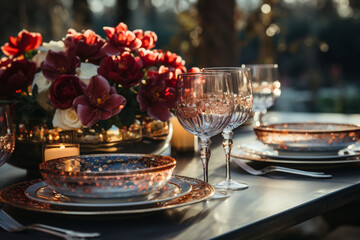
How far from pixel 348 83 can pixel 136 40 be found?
510cm

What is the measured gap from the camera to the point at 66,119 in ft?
3.93

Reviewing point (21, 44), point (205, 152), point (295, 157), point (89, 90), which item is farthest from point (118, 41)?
point (295, 157)

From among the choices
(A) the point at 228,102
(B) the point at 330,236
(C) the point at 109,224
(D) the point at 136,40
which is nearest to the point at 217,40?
(B) the point at 330,236

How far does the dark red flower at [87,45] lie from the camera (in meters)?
1.29

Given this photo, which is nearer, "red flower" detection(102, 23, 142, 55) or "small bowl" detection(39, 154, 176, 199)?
"small bowl" detection(39, 154, 176, 199)

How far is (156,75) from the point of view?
1.29 metres

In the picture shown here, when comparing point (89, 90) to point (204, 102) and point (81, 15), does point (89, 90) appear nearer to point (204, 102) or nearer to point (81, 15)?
point (204, 102)

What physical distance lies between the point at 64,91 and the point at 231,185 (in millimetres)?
432

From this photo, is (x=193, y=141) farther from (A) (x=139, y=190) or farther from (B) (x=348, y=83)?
(B) (x=348, y=83)

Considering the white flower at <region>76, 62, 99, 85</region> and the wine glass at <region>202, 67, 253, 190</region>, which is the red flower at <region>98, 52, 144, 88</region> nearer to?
the white flower at <region>76, 62, 99, 85</region>

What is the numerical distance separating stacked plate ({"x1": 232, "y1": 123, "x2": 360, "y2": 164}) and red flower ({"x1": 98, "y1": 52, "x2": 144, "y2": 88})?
349 millimetres

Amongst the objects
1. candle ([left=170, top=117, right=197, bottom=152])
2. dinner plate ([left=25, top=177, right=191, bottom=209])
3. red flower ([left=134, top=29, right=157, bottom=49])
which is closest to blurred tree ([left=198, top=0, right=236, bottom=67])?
candle ([left=170, top=117, right=197, bottom=152])

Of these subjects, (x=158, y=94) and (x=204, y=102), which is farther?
(x=158, y=94)

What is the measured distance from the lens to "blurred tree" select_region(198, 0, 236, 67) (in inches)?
149
